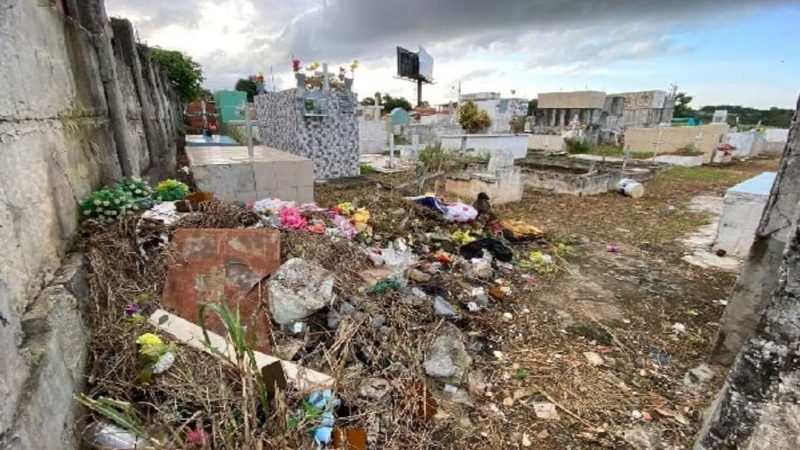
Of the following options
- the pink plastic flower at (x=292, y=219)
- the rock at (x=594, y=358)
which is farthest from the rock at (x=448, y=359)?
the pink plastic flower at (x=292, y=219)

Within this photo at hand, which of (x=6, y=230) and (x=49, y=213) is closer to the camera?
(x=6, y=230)

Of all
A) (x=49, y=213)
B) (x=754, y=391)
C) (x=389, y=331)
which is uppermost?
(x=49, y=213)

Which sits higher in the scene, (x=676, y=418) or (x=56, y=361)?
(x=56, y=361)

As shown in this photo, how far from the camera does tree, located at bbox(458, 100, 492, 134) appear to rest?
742 inches

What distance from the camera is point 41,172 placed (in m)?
2.08

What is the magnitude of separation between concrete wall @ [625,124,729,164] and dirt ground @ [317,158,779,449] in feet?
42.0

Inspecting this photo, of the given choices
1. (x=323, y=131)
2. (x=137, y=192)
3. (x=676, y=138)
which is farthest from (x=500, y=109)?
(x=137, y=192)

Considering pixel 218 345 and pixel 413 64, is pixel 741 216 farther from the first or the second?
pixel 413 64

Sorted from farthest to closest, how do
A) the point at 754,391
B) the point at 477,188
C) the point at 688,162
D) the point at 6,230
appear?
the point at 688,162 → the point at 477,188 → the point at 754,391 → the point at 6,230

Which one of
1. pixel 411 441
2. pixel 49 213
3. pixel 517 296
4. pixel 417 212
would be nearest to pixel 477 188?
pixel 417 212

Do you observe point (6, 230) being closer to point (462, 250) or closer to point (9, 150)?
point (9, 150)

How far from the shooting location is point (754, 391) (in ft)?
5.65

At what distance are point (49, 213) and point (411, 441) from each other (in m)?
2.44

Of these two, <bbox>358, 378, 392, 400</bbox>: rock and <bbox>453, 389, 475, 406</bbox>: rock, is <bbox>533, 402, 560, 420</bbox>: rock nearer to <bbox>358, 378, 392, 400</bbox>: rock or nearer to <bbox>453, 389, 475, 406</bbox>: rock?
<bbox>453, 389, 475, 406</bbox>: rock
